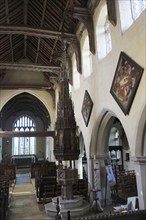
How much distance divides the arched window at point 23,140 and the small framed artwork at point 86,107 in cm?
1806

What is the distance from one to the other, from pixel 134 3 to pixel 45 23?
6.30 metres

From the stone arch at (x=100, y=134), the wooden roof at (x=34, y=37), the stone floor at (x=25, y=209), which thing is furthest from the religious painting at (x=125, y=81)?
the stone floor at (x=25, y=209)

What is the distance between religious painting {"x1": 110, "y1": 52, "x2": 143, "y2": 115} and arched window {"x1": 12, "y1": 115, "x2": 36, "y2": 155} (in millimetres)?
21261

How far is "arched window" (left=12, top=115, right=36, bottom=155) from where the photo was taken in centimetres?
2633

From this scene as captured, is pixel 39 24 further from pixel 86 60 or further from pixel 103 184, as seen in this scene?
pixel 103 184

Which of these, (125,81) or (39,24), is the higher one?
(39,24)

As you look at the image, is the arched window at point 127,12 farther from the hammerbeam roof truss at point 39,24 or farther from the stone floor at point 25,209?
the stone floor at point 25,209

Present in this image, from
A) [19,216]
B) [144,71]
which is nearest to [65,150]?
[19,216]

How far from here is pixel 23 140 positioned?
2664cm

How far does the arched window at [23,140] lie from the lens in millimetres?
26328

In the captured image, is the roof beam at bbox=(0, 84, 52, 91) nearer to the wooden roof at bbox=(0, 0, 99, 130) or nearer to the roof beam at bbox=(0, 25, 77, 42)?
the wooden roof at bbox=(0, 0, 99, 130)

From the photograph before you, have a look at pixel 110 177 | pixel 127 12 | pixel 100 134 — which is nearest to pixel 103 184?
pixel 110 177

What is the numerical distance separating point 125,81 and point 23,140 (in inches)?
884

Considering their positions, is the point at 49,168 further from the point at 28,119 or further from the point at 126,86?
the point at 28,119
